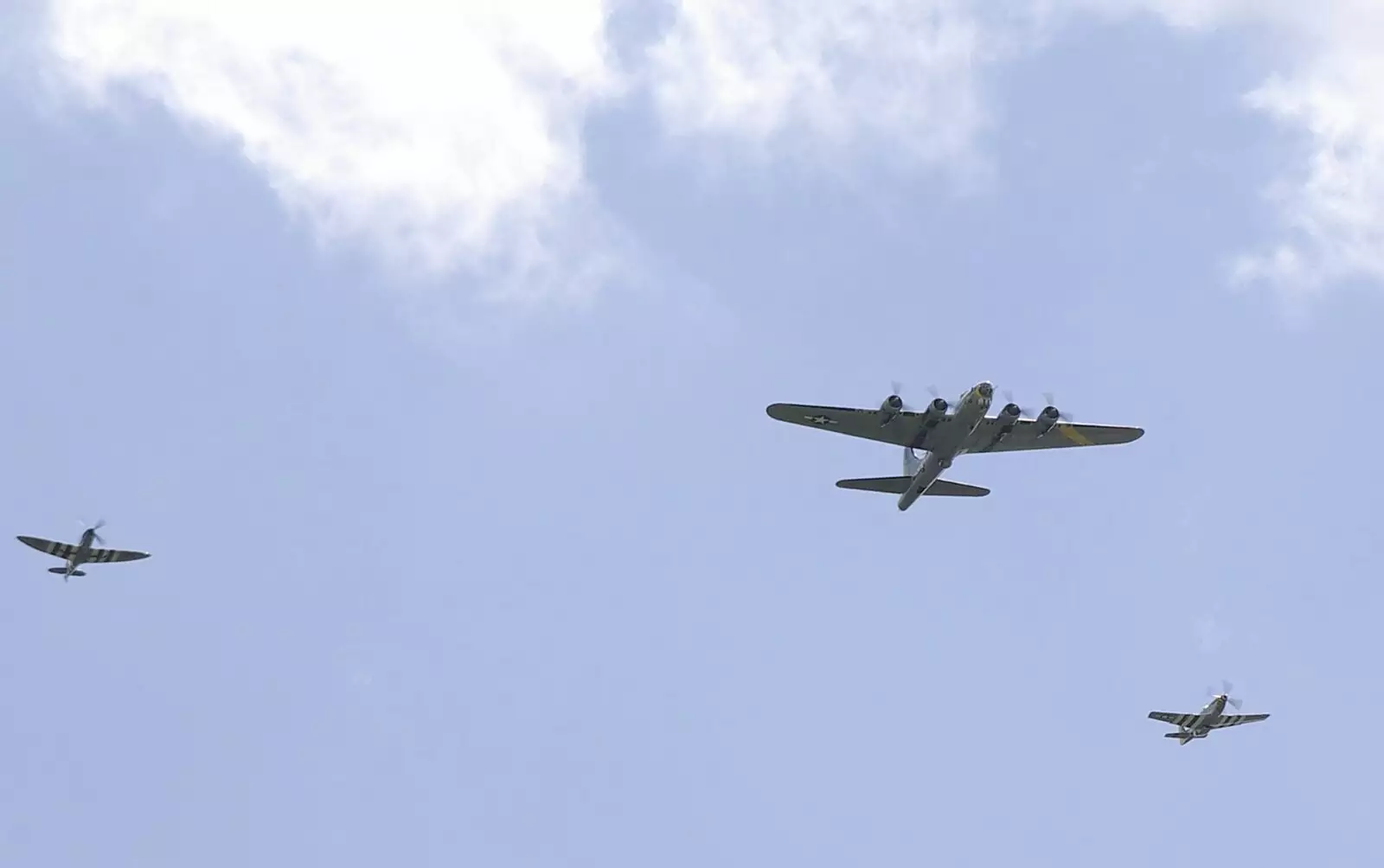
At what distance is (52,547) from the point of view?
83.2 m

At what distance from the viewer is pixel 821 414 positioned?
264ft

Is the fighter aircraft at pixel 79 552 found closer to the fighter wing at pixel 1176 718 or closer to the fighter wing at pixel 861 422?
the fighter wing at pixel 861 422

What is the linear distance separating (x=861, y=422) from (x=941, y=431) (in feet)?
13.4

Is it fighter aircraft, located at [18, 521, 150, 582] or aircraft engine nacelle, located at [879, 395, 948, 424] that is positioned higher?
aircraft engine nacelle, located at [879, 395, 948, 424]

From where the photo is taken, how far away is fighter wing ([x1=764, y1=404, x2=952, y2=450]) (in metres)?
79.7

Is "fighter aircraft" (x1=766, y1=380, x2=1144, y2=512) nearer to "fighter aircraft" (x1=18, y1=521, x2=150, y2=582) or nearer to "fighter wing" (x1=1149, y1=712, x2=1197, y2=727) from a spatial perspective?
"fighter wing" (x1=1149, y1=712, x2=1197, y2=727)

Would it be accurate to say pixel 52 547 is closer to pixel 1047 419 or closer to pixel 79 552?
pixel 79 552

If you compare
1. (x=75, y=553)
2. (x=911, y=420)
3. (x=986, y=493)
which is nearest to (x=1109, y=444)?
(x=986, y=493)

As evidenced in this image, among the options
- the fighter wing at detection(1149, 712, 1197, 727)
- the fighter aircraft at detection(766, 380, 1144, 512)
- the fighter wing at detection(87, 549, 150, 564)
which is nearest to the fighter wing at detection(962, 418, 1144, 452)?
the fighter aircraft at detection(766, 380, 1144, 512)

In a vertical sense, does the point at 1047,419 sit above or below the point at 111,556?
above

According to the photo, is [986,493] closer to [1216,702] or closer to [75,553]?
[1216,702]

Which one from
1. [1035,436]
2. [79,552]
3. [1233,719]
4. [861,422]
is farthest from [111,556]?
[1233,719]

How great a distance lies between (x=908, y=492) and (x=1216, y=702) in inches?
950

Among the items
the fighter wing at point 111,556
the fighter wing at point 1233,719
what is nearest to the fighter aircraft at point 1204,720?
the fighter wing at point 1233,719
